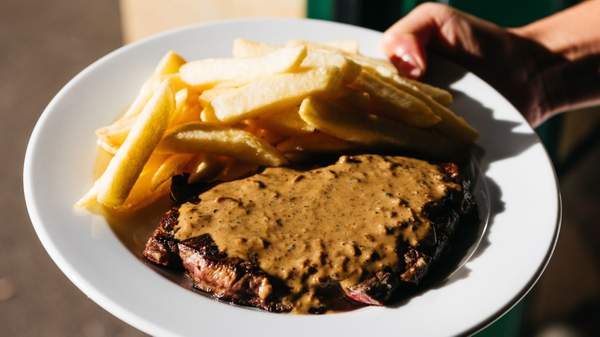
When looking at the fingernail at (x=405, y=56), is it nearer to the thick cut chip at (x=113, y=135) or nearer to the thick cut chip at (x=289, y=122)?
the thick cut chip at (x=289, y=122)

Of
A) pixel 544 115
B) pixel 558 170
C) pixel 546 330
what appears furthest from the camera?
pixel 558 170

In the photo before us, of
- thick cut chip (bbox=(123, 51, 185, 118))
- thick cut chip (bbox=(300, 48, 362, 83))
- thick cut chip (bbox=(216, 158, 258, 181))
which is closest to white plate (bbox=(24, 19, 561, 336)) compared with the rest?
thick cut chip (bbox=(123, 51, 185, 118))

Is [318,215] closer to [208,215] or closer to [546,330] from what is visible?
[208,215]

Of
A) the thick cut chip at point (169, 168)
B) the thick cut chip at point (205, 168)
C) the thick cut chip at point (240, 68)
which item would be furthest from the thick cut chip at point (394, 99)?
the thick cut chip at point (169, 168)

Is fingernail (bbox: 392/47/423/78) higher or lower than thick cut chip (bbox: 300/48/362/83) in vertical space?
lower

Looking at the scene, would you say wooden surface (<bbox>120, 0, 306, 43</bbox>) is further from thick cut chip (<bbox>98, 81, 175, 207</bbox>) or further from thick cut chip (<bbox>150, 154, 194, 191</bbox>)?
thick cut chip (<bbox>98, 81, 175, 207</bbox>)

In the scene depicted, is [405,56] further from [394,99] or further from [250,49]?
[250,49]

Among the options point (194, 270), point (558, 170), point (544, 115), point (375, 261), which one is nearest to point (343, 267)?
point (375, 261)
